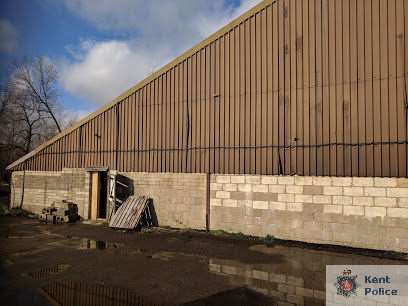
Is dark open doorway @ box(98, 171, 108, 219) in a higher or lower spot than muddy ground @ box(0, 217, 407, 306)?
higher

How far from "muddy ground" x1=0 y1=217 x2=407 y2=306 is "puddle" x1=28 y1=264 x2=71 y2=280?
0.9 inches

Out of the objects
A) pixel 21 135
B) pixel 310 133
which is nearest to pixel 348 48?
pixel 310 133

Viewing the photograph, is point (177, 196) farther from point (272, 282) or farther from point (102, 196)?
point (272, 282)

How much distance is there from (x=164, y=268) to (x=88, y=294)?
7.35ft

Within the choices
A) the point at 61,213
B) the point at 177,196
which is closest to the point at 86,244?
the point at 177,196

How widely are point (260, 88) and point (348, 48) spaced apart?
3380 millimetres

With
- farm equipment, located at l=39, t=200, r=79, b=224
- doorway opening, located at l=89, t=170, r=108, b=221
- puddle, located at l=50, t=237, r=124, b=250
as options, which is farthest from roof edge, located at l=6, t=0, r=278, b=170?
puddle, located at l=50, t=237, r=124, b=250

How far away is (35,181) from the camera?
18.7 meters

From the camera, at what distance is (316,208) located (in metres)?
10.9

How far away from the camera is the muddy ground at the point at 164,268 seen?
6395mm

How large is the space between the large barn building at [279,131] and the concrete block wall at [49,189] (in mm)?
294

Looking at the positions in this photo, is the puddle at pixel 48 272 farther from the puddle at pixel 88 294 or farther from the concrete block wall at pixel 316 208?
the concrete block wall at pixel 316 208

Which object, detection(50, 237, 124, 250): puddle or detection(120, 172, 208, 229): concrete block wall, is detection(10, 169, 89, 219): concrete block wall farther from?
detection(50, 237, 124, 250): puddle

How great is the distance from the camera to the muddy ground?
6.39 metres
